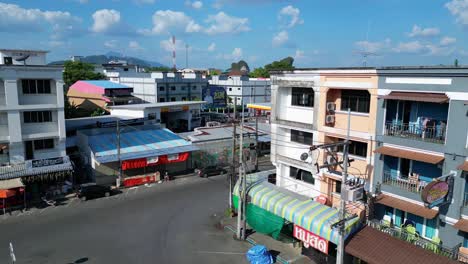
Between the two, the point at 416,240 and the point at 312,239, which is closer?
the point at 416,240

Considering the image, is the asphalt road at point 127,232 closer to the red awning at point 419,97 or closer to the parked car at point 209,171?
the parked car at point 209,171

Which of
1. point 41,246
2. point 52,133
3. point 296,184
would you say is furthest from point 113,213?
point 296,184

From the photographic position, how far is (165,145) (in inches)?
1502

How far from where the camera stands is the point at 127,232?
2456 centimetres

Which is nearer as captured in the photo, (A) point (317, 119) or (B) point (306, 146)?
(A) point (317, 119)

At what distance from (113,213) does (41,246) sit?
643cm

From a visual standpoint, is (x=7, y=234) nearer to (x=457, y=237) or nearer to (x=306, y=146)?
(x=306, y=146)

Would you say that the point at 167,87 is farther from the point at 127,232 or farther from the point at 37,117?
the point at 127,232

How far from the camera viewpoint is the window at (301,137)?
24.8m

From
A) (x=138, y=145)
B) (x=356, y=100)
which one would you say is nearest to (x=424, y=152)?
(x=356, y=100)

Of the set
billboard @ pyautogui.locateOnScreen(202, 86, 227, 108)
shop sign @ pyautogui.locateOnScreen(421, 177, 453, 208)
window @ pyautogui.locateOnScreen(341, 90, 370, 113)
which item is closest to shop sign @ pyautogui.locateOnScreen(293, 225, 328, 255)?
shop sign @ pyautogui.locateOnScreen(421, 177, 453, 208)

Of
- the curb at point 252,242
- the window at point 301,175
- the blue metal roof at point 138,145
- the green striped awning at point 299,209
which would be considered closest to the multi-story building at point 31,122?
the blue metal roof at point 138,145

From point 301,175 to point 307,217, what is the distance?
687 cm

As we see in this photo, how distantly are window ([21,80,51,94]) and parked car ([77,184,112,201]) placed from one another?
9.38 meters
